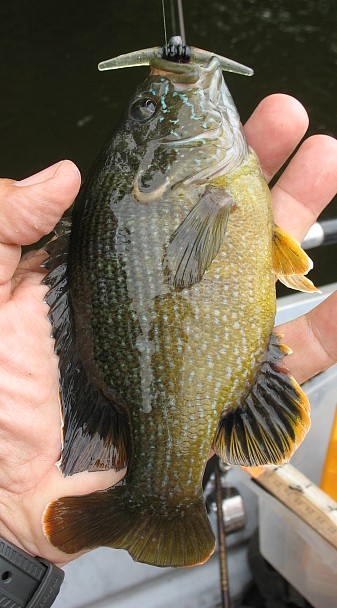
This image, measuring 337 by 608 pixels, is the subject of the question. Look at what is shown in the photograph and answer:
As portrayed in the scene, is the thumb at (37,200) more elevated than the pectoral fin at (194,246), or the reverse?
the thumb at (37,200)

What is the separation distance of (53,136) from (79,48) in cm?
188

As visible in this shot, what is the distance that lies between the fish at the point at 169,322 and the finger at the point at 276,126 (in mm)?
533

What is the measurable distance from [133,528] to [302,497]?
0.96m

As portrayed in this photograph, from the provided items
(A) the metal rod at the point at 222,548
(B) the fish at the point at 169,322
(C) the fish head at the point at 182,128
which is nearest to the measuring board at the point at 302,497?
(A) the metal rod at the point at 222,548

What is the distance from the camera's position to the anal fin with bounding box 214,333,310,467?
212cm

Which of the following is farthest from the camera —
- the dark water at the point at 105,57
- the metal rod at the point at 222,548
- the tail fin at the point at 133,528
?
the dark water at the point at 105,57

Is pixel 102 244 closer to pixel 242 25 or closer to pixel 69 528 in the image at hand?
pixel 69 528

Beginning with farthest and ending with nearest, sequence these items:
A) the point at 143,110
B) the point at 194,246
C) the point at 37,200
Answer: the point at 143,110
the point at 37,200
the point at 194,246

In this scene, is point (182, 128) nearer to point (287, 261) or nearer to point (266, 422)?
point (287, 261)

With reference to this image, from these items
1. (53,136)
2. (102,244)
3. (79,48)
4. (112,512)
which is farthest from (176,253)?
(79,48)

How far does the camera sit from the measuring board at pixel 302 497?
8.58 feet

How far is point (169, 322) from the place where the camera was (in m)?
2.04

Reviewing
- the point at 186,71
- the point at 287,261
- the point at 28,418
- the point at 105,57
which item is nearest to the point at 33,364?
the point at 28,418

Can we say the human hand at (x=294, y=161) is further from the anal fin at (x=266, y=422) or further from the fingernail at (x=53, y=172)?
the fingernail at (x=53, y=172)
